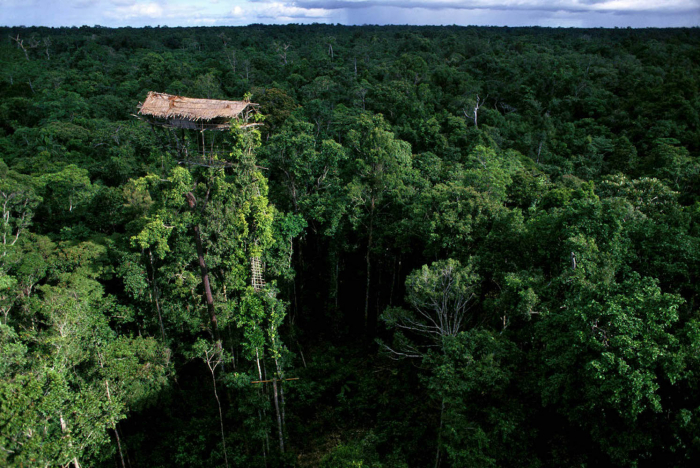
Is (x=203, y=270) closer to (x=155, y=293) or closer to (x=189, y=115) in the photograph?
(x=155, y=293)

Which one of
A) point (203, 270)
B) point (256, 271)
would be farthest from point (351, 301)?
point (203, 270)

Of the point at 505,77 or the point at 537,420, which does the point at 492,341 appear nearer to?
the point at 537,420

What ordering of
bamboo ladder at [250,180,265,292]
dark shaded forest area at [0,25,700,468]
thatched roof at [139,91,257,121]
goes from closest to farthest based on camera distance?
1. dark shaded forest area at [0,25,700,468]
2. thatched roof at [139,91,257,121]
3. bamboo ladder at [250,180,265,292]

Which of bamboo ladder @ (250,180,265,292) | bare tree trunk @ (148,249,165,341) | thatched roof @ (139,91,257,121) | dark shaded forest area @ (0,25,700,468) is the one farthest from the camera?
bare tree trunk @ (148,249,165,341)

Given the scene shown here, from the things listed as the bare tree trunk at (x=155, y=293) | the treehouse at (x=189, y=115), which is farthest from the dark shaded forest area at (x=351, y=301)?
the treehouse at (x=189, y=115)

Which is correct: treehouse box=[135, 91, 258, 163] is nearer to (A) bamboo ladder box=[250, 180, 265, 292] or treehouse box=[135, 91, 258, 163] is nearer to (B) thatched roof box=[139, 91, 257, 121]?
(B) thatched roof box=[139, 91, 257, 121]

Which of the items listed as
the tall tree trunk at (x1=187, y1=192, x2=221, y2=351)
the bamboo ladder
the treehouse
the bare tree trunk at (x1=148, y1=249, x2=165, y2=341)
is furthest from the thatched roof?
the bare tree trunk at (x1=148, y1=249, x2=165, y2=341)

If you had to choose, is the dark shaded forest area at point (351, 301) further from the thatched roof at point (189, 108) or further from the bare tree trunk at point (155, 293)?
the thatched roof at point (189, 108)
